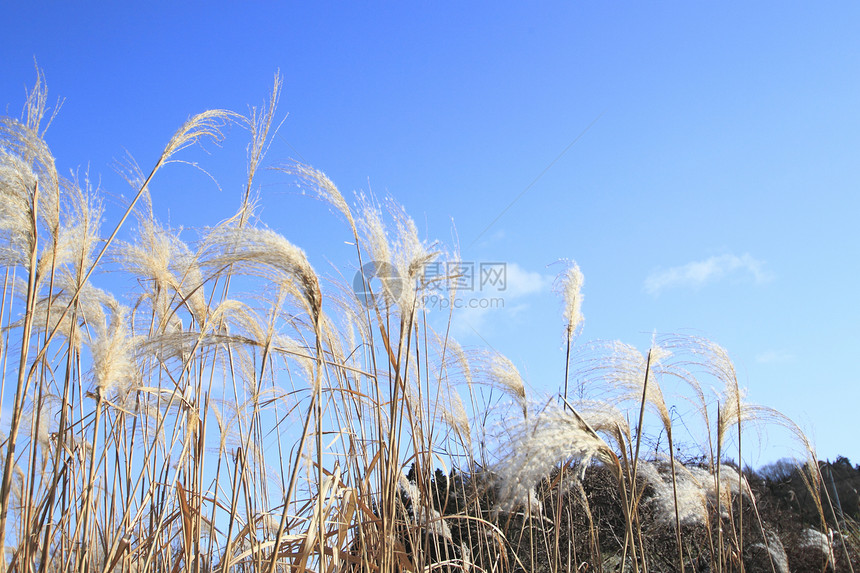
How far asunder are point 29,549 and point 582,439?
181cm

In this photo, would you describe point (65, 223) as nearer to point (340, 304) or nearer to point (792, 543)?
point (340, 304)

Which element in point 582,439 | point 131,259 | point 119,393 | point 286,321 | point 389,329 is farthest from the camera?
point 119,393

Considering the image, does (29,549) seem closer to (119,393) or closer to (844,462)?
(119,393)

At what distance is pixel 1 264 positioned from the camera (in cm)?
245

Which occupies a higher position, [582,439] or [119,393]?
[119,393]

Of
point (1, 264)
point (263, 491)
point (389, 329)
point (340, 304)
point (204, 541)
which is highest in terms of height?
point (1, 264)

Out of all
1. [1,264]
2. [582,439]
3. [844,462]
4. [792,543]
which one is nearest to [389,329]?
[582,439]

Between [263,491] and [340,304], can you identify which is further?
[263,491]

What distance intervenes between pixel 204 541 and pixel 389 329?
76.9 inches

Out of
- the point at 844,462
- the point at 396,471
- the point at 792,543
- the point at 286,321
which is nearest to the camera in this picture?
the point at 396,471

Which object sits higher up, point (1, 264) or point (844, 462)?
point (1, 264)

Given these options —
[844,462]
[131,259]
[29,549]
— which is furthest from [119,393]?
[844,462]

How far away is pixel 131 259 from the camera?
2846mm

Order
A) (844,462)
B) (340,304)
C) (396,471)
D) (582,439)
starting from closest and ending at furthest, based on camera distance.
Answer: (582,439) < (396,471) < (340,304) < (844,462)
